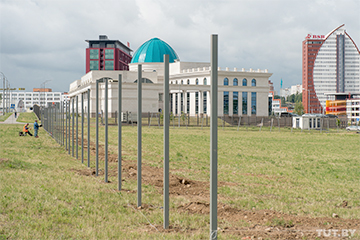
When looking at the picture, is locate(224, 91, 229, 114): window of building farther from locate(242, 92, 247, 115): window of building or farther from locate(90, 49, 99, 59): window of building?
locate(90, 49, 99, 59): window of building

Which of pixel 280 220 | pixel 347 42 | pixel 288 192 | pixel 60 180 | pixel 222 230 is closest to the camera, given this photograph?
pixel 222 230

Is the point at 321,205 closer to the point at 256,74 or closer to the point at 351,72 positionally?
the point at 256,74

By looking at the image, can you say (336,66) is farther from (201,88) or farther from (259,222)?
(259,222)

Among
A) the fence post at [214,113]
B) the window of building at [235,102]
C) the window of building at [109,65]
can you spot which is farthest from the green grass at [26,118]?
the window of building at [109,65]

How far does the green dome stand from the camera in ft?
305

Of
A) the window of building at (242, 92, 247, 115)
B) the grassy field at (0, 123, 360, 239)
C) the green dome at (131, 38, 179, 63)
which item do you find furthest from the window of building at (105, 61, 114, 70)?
the grassy field at (0, 123, 360, 239)

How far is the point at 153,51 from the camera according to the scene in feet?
308

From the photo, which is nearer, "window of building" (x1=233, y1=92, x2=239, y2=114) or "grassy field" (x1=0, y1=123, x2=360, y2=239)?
"grassy field" (x1=0, y1=123, x2=360, y2=239)

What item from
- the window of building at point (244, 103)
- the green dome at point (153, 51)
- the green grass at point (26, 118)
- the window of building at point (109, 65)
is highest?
the window of building at point (109, 65)

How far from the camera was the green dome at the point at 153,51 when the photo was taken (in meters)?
93.1

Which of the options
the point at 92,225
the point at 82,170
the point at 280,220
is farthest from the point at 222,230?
the point at 82,170

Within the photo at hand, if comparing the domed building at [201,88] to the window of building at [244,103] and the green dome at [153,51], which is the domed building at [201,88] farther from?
the green dome at [153,51]

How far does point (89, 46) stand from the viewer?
141500 mm

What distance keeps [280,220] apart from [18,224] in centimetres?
461
